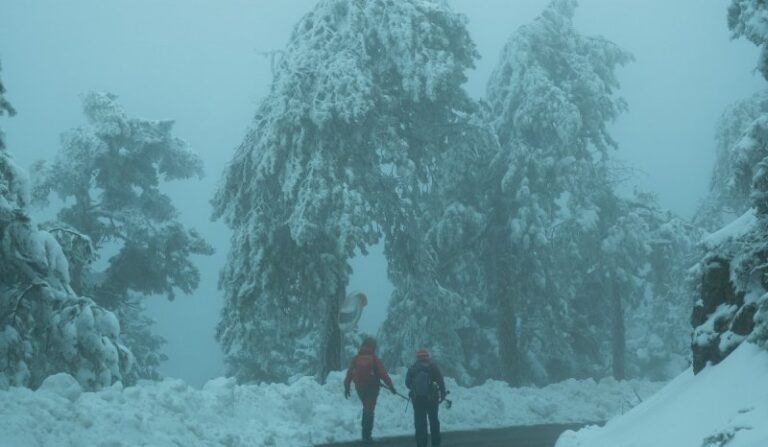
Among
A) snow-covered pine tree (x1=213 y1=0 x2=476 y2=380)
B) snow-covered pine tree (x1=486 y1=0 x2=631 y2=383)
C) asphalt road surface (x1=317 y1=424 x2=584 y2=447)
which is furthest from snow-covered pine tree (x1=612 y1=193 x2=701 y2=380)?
asphalt road surface (x1=317 y1=424 x2=584 y2=447)

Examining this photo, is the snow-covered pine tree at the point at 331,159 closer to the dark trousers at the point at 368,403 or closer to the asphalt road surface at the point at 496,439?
the asphalt road surface at the point at 496,439

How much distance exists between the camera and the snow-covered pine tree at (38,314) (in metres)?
14.1

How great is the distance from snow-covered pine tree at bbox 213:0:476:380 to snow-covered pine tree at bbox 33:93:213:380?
617 cm

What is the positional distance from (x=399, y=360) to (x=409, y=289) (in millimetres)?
5335

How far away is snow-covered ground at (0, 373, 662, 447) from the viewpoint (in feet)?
33.0

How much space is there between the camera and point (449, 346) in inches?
1063

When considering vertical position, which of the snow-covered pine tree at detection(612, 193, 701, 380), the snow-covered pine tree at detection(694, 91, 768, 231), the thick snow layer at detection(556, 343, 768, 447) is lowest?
the thick snow layer at detection(556, 343, 768, 447)

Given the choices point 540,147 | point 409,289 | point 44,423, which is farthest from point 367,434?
point 540,147

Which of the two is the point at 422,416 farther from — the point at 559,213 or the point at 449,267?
the point at 559,213

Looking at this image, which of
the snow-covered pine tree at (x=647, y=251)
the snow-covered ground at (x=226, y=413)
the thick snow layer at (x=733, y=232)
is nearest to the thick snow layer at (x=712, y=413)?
the thick snow layer at (x=733, y=232)

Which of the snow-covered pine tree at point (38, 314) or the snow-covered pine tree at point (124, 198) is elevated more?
the snow-covered pine tree at point (124, 198)

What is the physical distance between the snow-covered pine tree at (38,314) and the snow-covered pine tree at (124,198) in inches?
397

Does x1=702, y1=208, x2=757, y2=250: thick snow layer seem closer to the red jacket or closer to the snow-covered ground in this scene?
the red jacket

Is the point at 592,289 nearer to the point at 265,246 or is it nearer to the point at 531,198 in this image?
the point at 531,198
